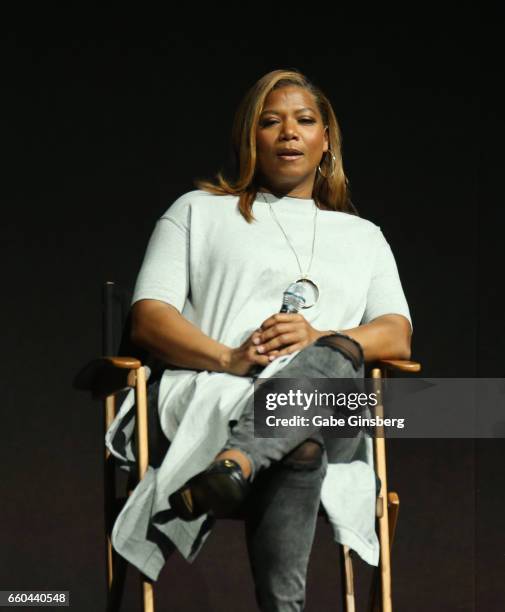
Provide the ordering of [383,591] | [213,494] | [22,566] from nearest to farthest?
[213,494]
[383,591]
[22,566]

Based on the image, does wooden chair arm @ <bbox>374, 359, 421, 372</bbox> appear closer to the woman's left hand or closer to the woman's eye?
the woman's left hand

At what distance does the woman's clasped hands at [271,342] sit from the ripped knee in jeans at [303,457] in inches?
10.3

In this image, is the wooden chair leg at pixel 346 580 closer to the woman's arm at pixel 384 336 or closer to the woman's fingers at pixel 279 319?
the woman's arm at pixel 384 336

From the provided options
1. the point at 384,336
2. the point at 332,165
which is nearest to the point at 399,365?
the point at 384,336

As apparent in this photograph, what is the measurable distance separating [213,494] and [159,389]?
0.53 meters

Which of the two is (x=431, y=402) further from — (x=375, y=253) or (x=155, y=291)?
(x=155, y=291)

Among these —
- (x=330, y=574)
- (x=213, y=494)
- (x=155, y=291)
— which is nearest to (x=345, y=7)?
(x=155, y=291)

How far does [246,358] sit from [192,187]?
1.24m

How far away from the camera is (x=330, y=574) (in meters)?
3.49

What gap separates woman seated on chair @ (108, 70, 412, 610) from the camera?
2068 millimetres

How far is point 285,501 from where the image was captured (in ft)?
6.82

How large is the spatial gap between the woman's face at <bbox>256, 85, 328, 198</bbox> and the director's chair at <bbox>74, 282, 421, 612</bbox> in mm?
501

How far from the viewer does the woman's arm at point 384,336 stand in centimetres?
243

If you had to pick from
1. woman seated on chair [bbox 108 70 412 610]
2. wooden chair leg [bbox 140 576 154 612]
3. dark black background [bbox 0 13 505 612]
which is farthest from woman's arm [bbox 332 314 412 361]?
dark black background [bbox 0 13 505 612]
